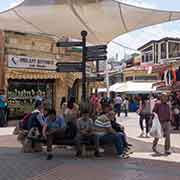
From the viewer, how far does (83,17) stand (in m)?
14.0

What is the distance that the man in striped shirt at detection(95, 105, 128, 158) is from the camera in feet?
31.2

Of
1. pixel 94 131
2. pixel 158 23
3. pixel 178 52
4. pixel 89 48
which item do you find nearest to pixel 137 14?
pixel 158 23

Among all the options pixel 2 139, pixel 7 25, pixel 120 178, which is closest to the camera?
pixel 120 178

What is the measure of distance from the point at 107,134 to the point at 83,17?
5.65 metres

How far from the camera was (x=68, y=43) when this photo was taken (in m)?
11.7

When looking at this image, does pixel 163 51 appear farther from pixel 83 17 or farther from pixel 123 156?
pixel 123 156

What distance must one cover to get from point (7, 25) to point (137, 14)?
525 cm

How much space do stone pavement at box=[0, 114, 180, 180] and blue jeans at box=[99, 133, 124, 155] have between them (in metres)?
0.27

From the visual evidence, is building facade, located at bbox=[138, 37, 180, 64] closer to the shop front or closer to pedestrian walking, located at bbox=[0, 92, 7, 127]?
Result: the shop front

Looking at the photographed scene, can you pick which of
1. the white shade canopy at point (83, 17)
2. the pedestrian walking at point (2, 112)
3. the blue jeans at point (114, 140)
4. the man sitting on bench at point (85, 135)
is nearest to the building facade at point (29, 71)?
the pedestrian walking at point (2, 112)

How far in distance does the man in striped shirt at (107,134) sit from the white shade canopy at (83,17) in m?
4.25

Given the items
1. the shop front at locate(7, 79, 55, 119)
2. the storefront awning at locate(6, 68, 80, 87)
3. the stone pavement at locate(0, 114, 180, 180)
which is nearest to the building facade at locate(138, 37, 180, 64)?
the storefront awning at locate(6, 68, 80, 87)

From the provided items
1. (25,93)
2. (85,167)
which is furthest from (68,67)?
(25,93)

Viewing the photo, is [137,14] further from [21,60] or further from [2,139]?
[21,60]
